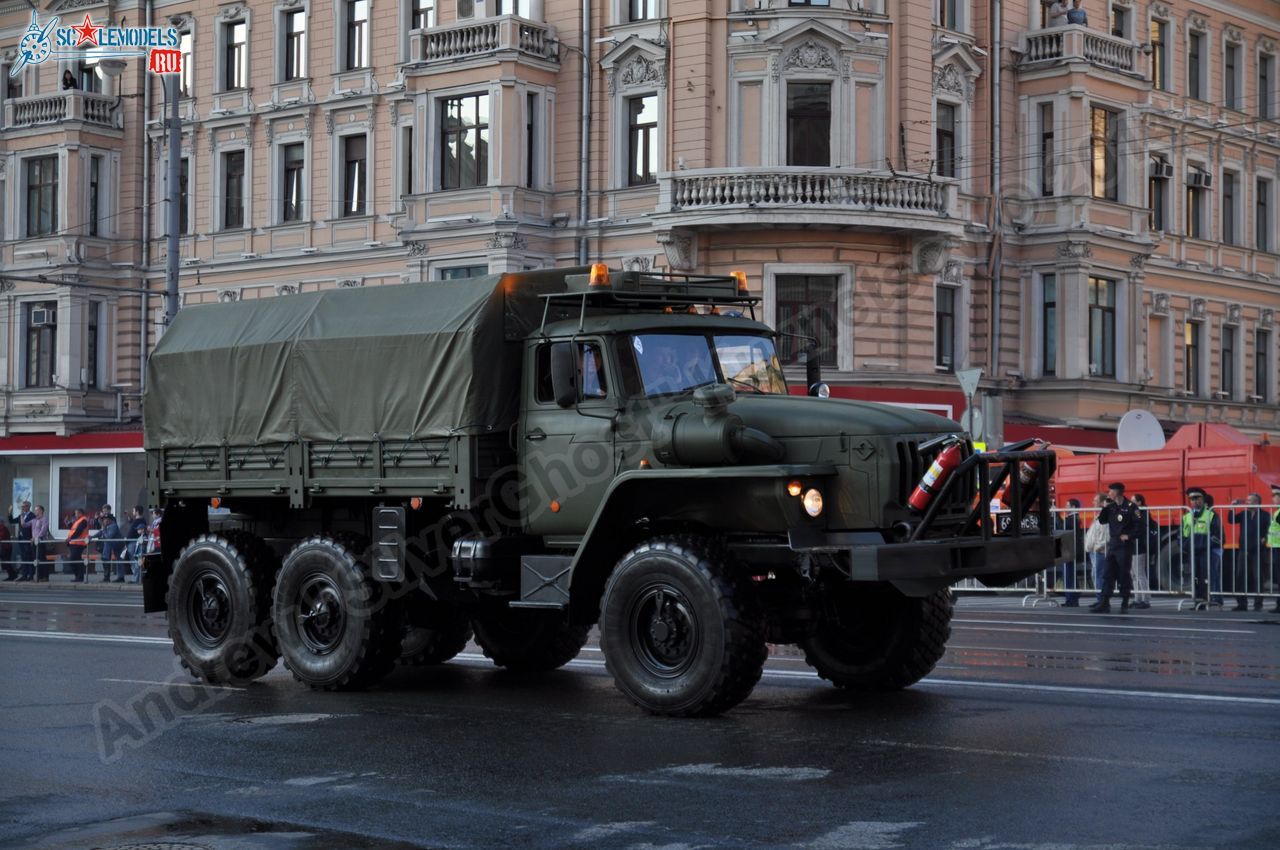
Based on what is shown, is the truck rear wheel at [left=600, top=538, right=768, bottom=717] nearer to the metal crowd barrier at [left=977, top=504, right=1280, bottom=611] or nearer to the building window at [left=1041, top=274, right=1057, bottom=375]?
the metal crowd barrier at [left=977, top=504, right=1280, bottom=611]

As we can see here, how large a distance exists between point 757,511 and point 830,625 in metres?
1.81

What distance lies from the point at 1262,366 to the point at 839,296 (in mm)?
17285

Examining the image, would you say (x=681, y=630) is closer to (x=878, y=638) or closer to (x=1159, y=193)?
(x=878, y=638)

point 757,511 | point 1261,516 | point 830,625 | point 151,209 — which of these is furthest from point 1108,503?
point 151,209

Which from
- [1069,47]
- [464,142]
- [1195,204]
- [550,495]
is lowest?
[550,495]

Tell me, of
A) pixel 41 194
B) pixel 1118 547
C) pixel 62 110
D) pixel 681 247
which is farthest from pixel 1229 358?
pixel 41 194

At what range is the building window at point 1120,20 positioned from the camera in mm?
45531

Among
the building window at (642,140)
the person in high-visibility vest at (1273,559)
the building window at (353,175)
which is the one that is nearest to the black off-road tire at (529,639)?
the person in high-visibility vest at (1273,559)

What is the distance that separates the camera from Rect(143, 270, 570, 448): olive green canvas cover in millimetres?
13672

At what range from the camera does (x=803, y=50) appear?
128 feet

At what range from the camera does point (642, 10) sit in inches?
1617

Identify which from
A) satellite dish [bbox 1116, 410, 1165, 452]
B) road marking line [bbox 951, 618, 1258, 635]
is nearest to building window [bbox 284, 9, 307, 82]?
satellite dish [bbox 1116, 410, 1165, 452]

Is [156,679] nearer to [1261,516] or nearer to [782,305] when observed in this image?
[1261,516]

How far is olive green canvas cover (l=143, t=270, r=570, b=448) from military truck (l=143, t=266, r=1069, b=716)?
0.02 metres
